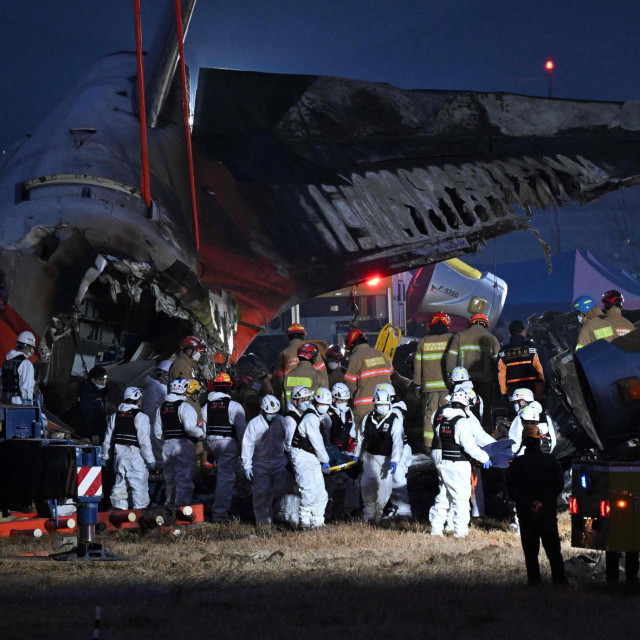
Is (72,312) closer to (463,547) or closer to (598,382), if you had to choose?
(463,547)

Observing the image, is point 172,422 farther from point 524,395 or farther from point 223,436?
point 524,395

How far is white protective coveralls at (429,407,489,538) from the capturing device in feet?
37.3

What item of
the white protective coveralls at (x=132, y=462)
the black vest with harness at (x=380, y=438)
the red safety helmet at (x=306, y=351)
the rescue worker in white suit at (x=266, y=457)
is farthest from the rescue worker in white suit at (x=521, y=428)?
the white protective coveralls at (x=132, y=462)

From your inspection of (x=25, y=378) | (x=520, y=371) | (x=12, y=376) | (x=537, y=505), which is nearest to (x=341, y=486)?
(x=520, y=371)

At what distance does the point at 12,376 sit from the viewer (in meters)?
11.4

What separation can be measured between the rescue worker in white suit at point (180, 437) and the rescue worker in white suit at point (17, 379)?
291 centimetres

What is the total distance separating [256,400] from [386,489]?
4.84 m

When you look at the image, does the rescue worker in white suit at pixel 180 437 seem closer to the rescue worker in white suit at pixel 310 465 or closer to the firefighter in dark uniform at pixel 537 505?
the rescue worker in white suit at pixel 310 465

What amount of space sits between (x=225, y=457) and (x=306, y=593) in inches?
242

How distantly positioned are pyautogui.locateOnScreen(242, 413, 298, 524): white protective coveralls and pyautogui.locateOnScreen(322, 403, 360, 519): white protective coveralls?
3.12 feet

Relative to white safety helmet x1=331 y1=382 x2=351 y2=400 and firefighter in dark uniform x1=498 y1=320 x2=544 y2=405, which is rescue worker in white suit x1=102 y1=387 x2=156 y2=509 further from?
firefighter in dark uniform x1=498 y1=320 x2=544 y2=405

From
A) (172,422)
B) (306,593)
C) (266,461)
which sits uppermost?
(172,422)

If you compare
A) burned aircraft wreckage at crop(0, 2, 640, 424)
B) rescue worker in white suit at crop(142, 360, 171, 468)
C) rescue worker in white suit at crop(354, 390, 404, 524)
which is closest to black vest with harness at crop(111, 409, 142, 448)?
rescue worker in white suit at crop(142, 360, 171, 468)

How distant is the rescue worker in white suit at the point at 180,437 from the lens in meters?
14.1
